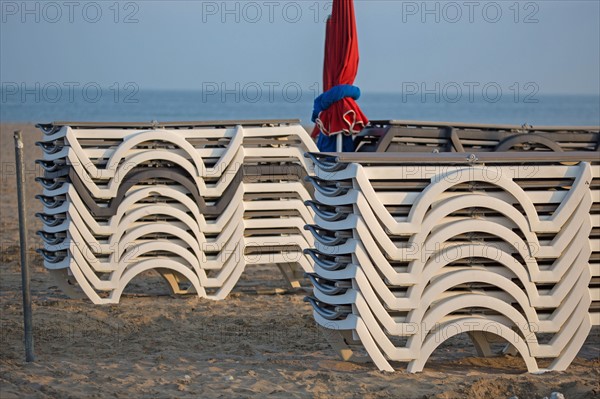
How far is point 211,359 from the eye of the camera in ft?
22.2

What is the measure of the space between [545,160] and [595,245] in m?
0.73

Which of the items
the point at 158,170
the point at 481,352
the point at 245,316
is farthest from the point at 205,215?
the point at 481,352

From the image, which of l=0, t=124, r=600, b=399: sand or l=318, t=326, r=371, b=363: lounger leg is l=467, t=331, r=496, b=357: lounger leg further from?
l=318, t=326, r=371, b=363: lounger leg

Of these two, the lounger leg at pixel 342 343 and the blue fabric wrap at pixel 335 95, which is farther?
the blue fabric wrap at pixel 335 95

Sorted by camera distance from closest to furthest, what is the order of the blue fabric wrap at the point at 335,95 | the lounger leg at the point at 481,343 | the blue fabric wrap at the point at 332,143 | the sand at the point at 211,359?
1. the sand at the point at 211,359
2. the lounger leg at the point at 481,343
3. the blue fabric wrap at the point at 332,143
4. the blue fabric wrap at the point at 335,95

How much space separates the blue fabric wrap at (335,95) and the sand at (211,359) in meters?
1.88

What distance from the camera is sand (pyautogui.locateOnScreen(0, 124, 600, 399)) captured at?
5.73 metres

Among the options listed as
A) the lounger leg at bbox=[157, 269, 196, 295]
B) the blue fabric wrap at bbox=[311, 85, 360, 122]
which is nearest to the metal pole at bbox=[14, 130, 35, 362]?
the lounger leg at bbox=[157, 269, 196, 295]

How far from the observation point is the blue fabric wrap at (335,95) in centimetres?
935

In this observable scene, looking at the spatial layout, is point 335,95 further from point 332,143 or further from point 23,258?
point 23,258

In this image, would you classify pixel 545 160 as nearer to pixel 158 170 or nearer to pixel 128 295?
pixel 158 170

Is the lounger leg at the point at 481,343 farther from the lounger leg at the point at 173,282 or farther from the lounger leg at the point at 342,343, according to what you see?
the lounger leg at the point at 173,282

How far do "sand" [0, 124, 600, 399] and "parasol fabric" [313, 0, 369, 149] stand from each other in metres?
1.77

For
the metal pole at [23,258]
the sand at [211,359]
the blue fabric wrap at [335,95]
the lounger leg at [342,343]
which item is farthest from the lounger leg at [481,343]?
the blue fabric wrap at [335,95]
